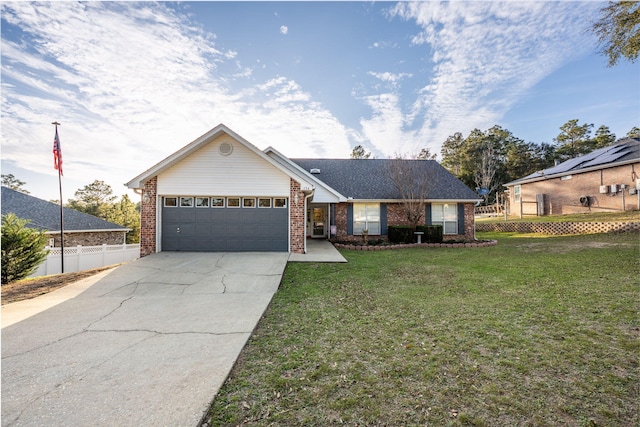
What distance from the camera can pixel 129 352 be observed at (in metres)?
3.33

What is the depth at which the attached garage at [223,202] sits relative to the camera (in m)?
10.2

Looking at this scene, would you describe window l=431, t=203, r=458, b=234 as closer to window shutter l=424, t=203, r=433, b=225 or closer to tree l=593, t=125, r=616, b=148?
window shutter l=424, t=203, r=433, b=225

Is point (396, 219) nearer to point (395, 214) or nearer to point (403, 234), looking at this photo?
point (395, 214)

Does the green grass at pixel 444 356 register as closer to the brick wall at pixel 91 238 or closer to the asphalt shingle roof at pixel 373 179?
the asphalt shingle roof at pixel 373 179

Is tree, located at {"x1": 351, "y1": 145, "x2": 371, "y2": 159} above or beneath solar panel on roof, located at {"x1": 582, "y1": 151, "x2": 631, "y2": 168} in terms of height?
above

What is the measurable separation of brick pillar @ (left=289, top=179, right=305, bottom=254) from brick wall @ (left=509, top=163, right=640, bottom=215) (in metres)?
22.0

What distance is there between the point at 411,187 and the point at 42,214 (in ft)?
80.0

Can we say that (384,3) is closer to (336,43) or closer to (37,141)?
(336,43)

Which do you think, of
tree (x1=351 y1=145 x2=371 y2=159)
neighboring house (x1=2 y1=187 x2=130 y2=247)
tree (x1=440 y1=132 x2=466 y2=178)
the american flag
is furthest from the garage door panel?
tree (x1=440 y1=132 x2=466 y2=178)

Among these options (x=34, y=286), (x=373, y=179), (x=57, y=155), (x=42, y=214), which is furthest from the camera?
(x=42, y=214)

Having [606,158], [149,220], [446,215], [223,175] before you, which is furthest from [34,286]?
[606,158]

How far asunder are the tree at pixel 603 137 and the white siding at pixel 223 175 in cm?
5094

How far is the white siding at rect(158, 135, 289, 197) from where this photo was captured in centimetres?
1030

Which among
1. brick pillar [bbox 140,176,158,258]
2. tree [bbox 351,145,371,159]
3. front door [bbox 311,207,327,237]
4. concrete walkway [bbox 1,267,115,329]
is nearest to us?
concrete walkway [bbox 1,267,115,329]
